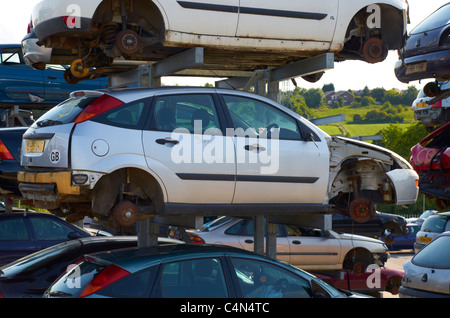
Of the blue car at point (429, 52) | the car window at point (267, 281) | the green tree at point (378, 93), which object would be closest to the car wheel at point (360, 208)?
the car window at point (267, 281)

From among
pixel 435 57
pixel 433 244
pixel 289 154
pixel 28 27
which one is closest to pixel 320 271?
pixel 433 244

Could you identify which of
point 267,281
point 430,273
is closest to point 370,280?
point 430,273

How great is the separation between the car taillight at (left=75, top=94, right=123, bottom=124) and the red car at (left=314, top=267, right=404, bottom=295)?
21.2 feet

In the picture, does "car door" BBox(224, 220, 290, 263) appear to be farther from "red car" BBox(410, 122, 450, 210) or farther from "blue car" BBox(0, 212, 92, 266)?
"blue car" BBox(0, 212, 92, 266)

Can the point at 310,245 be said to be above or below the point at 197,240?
below

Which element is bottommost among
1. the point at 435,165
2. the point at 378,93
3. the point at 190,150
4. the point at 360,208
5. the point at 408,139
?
the point at 360,208

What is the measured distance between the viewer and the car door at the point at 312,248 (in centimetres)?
1241

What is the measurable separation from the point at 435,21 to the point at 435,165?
2618mm

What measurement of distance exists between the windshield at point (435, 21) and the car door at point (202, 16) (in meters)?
6.27

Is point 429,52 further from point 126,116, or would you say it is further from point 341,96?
point 341,96

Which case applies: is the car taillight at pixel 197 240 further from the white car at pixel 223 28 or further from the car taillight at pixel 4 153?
the white car at pixel 223 28

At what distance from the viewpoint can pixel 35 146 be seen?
6375mm

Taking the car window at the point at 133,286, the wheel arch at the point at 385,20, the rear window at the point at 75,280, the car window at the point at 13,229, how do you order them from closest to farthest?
the car window at the point at 133,286 → the rear window at the point at 75,280 → the wheel arch at the point at 385,20 → the car window at the point at 13,229

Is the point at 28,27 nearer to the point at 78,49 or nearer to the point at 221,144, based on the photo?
the point at 78,49
